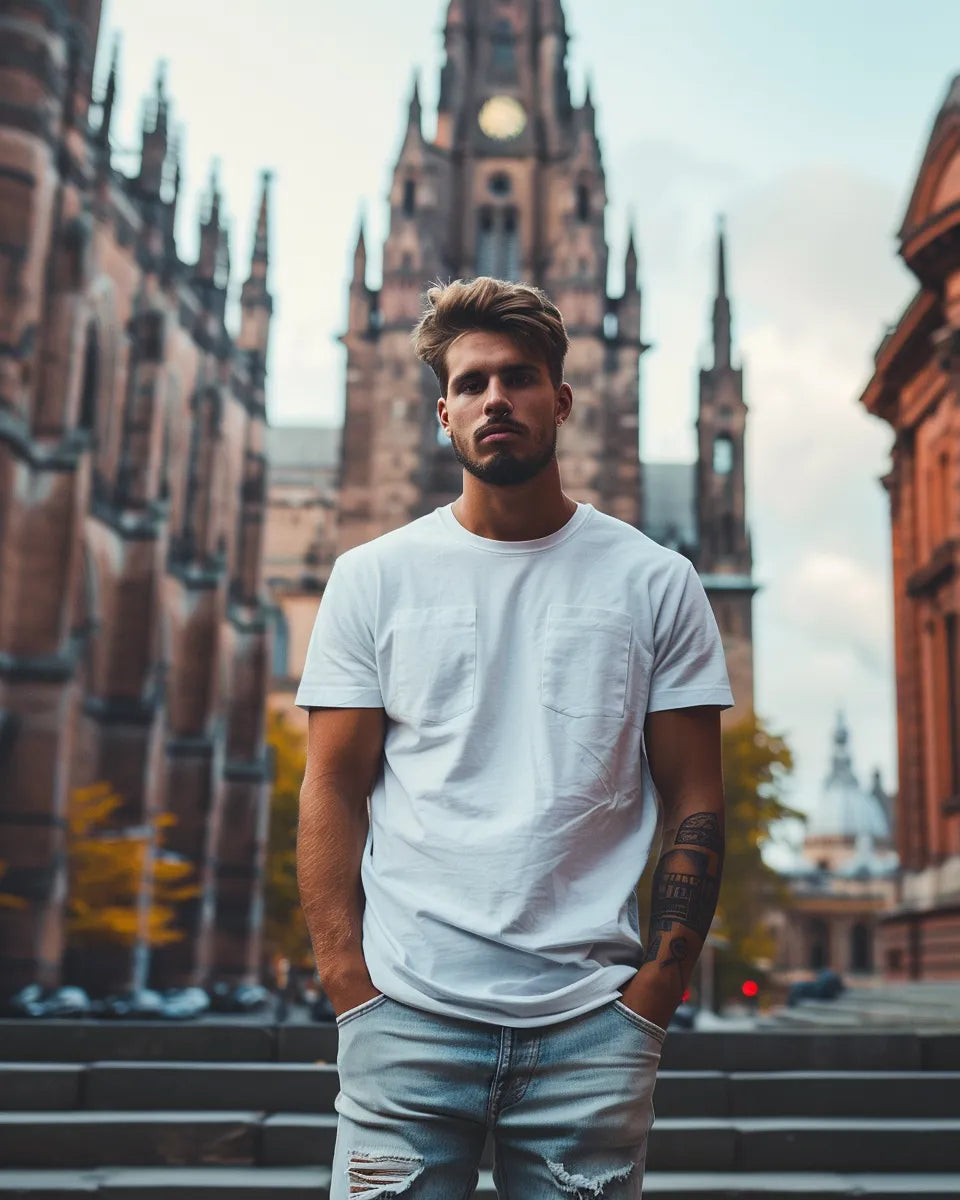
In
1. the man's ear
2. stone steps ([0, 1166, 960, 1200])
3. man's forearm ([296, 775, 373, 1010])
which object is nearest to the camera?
man's forearm ([296, 775, 373, 1010])

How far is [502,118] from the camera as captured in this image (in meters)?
63.9

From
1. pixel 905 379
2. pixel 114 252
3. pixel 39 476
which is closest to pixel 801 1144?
pixel 905 379

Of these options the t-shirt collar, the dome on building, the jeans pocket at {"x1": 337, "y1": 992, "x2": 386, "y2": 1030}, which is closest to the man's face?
the t-shirt collar

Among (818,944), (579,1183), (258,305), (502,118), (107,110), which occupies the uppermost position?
(502,118)

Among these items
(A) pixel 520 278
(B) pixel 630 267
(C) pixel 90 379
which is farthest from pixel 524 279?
(C) pixel 90 379

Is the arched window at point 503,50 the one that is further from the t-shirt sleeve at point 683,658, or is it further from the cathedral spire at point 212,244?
the t-shirt sleeve at point 683,658

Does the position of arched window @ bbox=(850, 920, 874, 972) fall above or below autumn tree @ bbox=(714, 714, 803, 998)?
below

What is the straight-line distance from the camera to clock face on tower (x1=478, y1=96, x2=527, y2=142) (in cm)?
6347

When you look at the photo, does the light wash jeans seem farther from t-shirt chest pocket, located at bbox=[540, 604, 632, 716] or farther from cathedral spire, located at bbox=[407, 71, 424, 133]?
cathedral spire, located at bbox=[407, 71, 424, 133]

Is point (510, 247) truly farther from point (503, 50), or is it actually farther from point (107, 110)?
point (107, 110)


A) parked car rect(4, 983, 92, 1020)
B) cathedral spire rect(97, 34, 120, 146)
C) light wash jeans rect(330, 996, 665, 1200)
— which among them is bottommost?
parked car rect(4, 983, 92, 1020)

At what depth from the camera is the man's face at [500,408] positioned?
2.77 metres

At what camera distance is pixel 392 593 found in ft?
9.21

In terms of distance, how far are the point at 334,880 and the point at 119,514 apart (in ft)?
127
